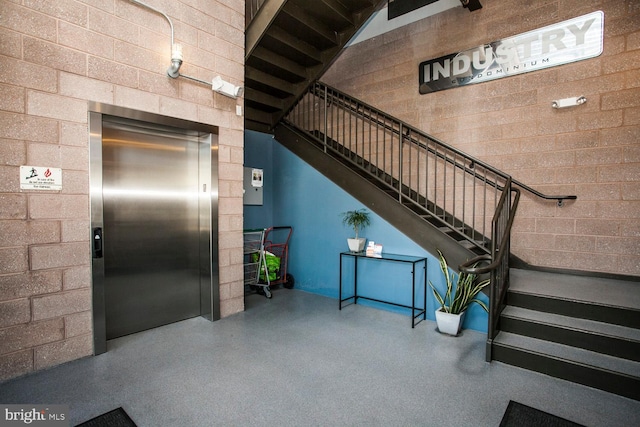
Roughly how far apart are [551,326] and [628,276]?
1454 mm

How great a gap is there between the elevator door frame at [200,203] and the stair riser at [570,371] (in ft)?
9.78

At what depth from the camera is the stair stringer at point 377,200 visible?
360 centimetres

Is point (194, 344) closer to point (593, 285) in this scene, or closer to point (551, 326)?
point (551, 326)

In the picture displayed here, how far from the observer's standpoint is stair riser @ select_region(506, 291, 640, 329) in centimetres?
261

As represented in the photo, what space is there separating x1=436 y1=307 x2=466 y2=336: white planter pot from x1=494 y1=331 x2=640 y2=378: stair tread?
428 millimetres

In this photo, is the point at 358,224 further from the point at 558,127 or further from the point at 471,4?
the point at 471,4

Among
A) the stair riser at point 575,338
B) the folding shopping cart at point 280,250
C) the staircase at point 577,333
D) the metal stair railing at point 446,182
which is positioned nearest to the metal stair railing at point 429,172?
the metal stair railing at point 446,182

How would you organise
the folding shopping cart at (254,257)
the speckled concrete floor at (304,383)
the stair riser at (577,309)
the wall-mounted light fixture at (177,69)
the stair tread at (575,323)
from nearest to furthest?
the speckled concrete floor at (304,383), the stair tread at (575,323), the stair riser at (577,309), the wall-mounted light fixture at (177,69), the folding shopping cart at (254,257)

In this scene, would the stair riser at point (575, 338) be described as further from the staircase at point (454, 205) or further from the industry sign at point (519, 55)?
the industry sign at point (519, 55)

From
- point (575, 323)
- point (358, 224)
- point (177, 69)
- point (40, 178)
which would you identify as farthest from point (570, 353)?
point (40, 178)

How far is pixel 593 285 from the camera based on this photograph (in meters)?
3.22

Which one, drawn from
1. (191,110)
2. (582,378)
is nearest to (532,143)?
(582,378)

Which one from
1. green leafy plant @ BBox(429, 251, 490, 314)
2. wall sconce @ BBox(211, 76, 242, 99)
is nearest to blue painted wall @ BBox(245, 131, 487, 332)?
green leafy plant @ BBox(429, 251, 490, 314)

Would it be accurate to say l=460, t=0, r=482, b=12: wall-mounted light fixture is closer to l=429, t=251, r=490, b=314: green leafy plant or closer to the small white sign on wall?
l=429, t=251, r=490, b=314: green leafy plant
